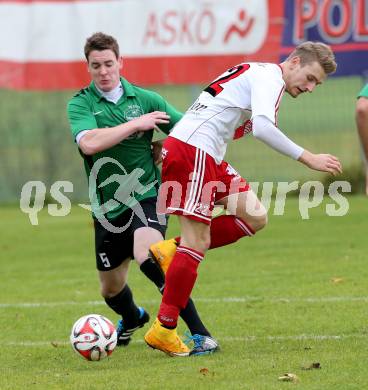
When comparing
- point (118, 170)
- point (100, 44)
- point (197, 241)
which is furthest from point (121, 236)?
point (100, 44)


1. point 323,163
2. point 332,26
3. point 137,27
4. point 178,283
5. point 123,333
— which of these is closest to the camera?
point 323,163

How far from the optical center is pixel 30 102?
1833cm

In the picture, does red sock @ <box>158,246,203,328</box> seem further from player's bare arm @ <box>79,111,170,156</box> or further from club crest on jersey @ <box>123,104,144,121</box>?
club crest on jersey @ <box>123,104,144,121</box>

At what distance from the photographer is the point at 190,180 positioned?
6715mm

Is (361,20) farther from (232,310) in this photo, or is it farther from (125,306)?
(125,306)

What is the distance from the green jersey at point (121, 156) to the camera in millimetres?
7379

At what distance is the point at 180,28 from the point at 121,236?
32.7 ft

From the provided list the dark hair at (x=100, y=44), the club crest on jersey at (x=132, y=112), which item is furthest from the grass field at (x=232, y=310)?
the dark hair at (x=100, y=44)

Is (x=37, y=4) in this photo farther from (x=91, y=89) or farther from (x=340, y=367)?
(x=340, y=367)

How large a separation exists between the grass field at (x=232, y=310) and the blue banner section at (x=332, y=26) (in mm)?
2877

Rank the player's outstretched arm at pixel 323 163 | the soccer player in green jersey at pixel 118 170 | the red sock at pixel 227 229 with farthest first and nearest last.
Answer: the soccer player in green jersey at pixel 118 170, the red sock at pixel 227 229, the player's outstretched arm at pixel 323 163

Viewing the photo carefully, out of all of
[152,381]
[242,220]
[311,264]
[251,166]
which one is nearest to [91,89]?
[242,220]

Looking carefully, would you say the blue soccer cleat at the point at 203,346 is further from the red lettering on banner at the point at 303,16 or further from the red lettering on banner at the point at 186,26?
the red lettering on banner at the point at 186,26

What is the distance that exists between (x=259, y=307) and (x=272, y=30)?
8.70 meters
